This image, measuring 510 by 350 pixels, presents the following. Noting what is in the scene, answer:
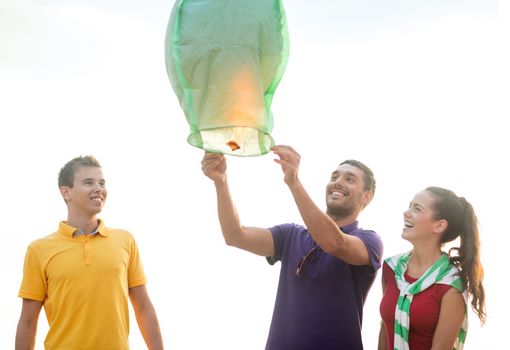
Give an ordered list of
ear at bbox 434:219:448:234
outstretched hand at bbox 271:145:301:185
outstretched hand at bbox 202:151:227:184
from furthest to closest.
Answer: ear at bbox 434:219:448:234 < outstretched hand at bbox 202:151:227:184 < outstretched hand at bbox 271:145:301:185

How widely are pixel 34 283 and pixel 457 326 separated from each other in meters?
2.73

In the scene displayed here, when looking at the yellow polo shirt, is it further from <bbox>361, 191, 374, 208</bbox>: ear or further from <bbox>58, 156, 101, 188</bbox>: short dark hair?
<bbox>361, 191, 374, 208</bbox>: ear

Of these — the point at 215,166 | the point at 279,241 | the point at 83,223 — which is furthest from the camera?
the point at 83,223

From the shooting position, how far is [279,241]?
14.8 ft

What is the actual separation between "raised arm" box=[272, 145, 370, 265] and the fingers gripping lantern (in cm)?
20

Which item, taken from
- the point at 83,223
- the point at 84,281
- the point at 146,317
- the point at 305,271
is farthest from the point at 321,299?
the point at 83,223

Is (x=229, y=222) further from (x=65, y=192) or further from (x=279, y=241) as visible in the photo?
(x=65, y=192)

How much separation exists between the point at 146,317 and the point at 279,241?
3.57 feet

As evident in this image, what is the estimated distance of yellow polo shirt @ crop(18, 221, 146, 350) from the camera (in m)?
4.34

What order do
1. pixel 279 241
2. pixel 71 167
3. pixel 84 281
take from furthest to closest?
pixel 71 167, pixel 279 241, pixel 84 281

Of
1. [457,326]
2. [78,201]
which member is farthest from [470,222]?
[78,201]

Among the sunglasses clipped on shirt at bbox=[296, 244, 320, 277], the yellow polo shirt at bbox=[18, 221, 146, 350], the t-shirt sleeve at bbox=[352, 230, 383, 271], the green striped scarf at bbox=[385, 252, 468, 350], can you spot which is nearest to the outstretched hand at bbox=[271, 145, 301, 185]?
the sunglasses clipped on shirt at bbox=[296, 244, 320, 277]

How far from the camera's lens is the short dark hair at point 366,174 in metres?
4.53

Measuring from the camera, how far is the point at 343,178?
175 inches
